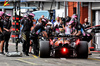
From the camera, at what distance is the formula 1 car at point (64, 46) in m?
14.0

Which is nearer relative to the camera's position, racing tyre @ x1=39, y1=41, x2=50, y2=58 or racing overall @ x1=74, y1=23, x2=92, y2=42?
racing tyre @ x1=39, y1=41, x2=50, y2=58

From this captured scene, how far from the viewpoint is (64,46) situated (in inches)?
559

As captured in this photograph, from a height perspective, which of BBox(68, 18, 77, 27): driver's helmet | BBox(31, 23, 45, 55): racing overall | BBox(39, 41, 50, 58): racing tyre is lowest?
BBox(39, 41, 50, 58): racing tyre

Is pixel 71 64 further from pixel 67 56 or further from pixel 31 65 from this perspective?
pixel 67 56

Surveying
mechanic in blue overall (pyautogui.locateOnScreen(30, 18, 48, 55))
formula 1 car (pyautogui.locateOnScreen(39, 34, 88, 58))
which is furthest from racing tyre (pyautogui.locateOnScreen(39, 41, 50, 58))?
mechanic in blue overall (pyautogui.locateOnScreen(30, 18, 48, 55))

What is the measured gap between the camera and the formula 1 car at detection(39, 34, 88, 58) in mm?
14047

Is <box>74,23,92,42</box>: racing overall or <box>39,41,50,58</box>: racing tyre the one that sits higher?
<box>74,23,92,42</box>: racing overall

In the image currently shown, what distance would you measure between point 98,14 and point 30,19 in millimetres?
6676

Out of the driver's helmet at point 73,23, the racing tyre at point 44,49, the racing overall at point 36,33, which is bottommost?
the racing tyre at point 44,49

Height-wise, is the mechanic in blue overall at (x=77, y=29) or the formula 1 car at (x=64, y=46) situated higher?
the mechanic in blue overall at (x=77, y=29)

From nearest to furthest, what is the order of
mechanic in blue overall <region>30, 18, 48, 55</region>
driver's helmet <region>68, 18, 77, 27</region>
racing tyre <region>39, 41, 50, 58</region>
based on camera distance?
racing tyre <region>39, 41, 50, 58</region>, driver's helmet <region>68, 18, 77, 27</region>, mechanic in blue overall <region>30, 18, 48, 55</region>

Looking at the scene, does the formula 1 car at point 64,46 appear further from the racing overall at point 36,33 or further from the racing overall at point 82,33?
the racing overall at point 36,33

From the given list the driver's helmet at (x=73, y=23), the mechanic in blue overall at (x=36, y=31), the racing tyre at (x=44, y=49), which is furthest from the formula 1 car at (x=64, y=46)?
the mechanic in blue overall at (x=36, y=31)

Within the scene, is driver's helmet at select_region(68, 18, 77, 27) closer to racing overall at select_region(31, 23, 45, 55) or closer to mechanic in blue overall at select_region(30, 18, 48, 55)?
mechanic in blue overall at select_region(30, 18, 48, 55)
